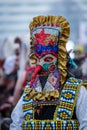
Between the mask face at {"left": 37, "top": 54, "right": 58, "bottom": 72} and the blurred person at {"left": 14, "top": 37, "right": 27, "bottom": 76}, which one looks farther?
the blurred person at {"left": 14, "top": 37, "right": 27, "bottom": 76}

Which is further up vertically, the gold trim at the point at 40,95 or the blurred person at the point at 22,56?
the gold trim at the point at 40,95

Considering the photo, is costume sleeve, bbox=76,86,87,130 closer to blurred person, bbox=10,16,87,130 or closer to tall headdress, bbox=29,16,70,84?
blurred person, bbox=10,16,87,130

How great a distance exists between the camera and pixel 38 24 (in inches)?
294

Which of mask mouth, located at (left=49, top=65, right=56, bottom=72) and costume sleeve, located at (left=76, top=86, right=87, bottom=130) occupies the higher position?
mask mouth, located at (left=49, top=65, right=56, bottom=72)

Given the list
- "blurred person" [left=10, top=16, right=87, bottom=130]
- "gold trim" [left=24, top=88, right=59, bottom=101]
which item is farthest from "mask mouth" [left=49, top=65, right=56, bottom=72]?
"gold trim" [left=24, top=88, right=59, bottom=101]

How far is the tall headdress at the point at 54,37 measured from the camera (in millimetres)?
7389

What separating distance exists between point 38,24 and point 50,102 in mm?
745

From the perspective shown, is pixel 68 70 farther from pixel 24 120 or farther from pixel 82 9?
pixel 82 9

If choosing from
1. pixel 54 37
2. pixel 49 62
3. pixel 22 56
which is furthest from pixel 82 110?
pixel 22 56

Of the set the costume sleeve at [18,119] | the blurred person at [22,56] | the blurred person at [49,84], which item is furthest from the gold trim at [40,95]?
the blurred person at [22,56]

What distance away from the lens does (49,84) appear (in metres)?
7.38

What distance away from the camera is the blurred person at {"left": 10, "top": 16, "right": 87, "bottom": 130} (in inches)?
284

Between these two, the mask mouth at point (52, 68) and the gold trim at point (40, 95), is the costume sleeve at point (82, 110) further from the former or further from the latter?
the mask mouth at point (52, 68)

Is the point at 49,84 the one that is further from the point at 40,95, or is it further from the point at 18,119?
the point at 18,119
